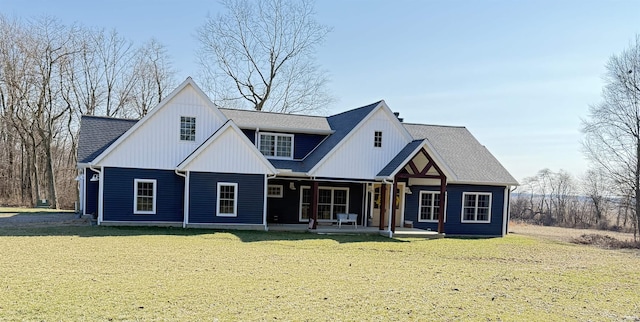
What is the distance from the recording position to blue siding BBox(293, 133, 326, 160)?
22.2 metres

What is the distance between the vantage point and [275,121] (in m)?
22.6

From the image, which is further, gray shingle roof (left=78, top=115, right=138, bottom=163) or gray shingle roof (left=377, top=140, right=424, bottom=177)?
gray shingle roof (left=78, top=115, right=138, bottom=163)

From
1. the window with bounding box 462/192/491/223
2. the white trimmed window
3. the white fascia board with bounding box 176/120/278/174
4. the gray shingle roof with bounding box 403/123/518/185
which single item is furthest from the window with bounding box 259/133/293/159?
the window with bounding box 462/192/491/223

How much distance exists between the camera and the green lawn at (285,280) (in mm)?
7188

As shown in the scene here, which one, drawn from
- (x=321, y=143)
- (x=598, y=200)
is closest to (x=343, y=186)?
(x=321, y=143)

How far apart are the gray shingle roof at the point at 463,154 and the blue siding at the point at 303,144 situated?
5279 millimetres

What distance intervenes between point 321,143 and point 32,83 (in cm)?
2312

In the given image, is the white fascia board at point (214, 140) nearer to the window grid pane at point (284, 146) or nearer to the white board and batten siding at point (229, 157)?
the white board and batten siding at point (229, 157)

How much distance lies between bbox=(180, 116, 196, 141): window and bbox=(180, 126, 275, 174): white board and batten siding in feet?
4.24

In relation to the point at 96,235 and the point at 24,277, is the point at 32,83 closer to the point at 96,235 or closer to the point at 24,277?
the point at 96,235

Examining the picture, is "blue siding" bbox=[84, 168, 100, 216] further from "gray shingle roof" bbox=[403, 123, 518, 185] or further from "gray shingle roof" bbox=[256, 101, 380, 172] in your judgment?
"gray shingle roof" bbox=[403, 123, 518, 185]

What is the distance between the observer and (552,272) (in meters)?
12.3

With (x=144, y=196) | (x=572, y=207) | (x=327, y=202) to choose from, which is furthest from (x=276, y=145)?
(x=572, y=207)

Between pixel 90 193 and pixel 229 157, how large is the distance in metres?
7.24
